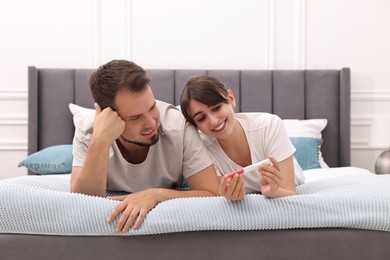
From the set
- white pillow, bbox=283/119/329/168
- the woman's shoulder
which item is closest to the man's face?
the woman's shoulder

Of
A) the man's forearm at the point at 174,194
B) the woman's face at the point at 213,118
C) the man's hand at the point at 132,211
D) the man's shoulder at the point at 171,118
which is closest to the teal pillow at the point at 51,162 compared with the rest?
the man's shoulder at the point at 171,118

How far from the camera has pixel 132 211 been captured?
1461 mm

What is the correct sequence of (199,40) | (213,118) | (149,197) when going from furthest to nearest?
(199,40) < (213,118) < (149,197)

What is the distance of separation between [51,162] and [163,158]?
141 cm

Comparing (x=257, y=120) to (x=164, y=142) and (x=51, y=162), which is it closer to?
(x=164, y=142)

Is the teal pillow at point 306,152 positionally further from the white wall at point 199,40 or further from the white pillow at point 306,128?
the white wall at point 199,40

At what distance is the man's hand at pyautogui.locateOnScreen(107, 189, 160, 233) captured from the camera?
1.44 meters

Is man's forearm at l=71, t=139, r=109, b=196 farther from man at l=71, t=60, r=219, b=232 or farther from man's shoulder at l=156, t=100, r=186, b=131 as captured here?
man's shoulder at l=156, t=100, r=186, b=131

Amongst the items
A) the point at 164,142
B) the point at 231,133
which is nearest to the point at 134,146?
the point at 164,142

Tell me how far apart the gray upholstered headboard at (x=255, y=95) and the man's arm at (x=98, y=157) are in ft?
6.34

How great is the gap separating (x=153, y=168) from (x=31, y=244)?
59 centimetres

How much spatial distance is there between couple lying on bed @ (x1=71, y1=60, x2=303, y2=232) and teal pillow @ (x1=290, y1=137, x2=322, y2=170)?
1313mm

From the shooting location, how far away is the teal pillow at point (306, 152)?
132 inches

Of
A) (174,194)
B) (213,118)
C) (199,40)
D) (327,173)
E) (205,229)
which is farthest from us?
(199,40)
